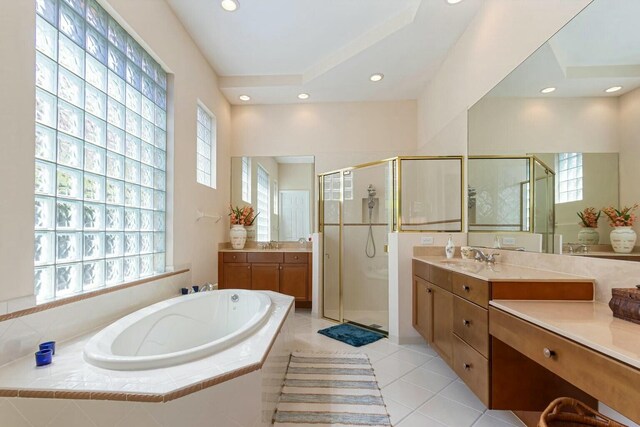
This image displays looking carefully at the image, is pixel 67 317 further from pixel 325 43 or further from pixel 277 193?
pixel 325 43

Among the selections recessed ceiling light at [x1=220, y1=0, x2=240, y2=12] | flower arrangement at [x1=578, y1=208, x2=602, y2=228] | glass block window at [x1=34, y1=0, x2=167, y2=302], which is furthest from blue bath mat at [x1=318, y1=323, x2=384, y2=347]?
recessed ceiling light at [x1=220, y1=0, x2=240, y2=12]

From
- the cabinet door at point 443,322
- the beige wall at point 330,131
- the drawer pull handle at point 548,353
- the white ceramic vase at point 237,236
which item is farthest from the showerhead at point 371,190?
the drawer pull handle at point 548,353

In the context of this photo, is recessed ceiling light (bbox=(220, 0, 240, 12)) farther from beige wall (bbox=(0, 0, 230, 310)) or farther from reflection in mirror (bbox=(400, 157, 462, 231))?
reflection in mirror (bbox=(400, 157, 462, 231))

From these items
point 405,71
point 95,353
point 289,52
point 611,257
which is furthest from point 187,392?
point 405,71

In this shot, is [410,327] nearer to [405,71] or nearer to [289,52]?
[405,71]

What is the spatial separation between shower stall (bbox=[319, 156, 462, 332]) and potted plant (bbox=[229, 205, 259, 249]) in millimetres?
1037

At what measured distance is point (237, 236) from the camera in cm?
383

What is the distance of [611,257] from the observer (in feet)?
4.38

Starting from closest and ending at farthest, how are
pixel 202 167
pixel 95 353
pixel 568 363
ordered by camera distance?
1. pixel 568 363
2. pixel 95 353
3. pixel 202 167

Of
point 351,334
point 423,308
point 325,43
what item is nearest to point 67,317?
point 351,334

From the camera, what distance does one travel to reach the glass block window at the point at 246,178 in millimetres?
4152

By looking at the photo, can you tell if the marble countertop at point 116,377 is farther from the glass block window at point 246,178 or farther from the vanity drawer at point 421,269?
the glass block window at point 246,178

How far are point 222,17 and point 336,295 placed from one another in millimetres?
3164

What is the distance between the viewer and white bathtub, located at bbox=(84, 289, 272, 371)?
1226 mm
